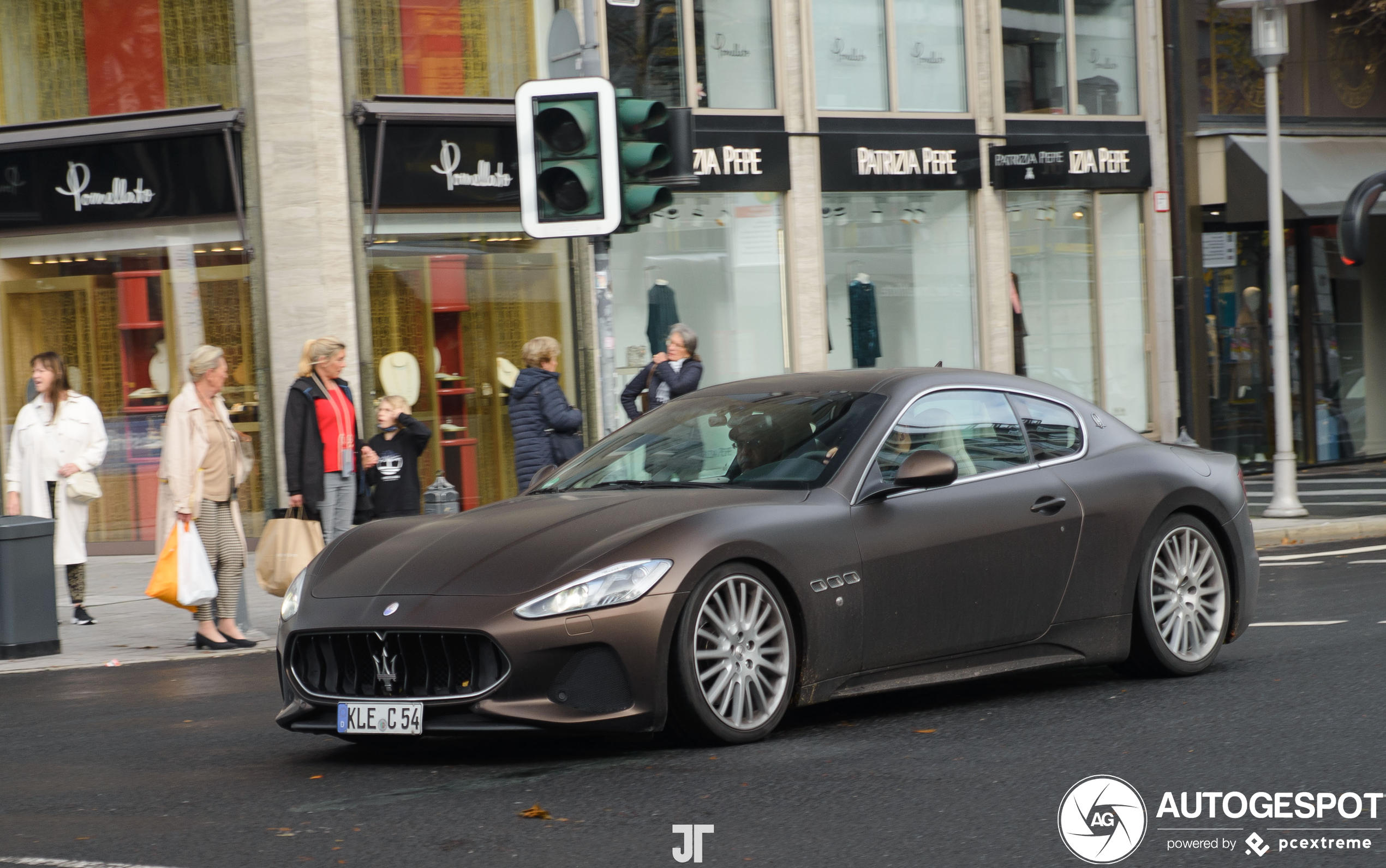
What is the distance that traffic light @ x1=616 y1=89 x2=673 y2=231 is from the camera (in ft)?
33.6

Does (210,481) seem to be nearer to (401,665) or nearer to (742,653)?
(401,665)

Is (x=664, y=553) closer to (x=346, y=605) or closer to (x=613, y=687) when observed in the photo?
(x=613, y=687)

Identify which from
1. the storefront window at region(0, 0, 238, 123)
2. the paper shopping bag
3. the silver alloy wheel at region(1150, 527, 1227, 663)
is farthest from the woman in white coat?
the silver alloy wheel at region(1150, 527, 1227, 663)

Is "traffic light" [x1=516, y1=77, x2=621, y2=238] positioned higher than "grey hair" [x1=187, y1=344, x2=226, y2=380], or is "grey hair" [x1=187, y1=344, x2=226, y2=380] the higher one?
"traffic light" [x1=516, y1=77, x2=621, y2=238]

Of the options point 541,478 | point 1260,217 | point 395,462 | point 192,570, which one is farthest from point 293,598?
point 1260,217

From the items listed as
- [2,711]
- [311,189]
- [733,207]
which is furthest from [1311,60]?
[2,711]

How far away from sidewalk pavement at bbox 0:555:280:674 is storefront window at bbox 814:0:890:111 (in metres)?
8.76

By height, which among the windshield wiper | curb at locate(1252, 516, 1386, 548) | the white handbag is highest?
the windshield wiper

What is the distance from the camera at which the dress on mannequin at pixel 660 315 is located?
18.9m

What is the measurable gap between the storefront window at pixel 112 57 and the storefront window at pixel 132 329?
128cm

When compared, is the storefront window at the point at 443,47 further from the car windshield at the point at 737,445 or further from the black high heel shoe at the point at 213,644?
the car windshield at the point at 737,445

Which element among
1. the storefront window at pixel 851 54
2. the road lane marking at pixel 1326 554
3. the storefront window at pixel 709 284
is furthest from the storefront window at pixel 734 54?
the road lane marking at pixel 1326 554

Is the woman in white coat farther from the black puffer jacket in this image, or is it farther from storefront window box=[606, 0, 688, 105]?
storefront window box=[606, 0, 688, 105]

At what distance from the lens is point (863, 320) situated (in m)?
20.7
